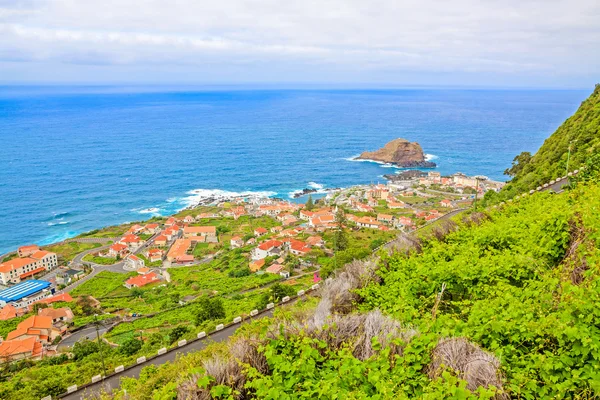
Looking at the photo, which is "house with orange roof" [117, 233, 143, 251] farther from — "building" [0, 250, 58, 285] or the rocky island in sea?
the rocky island in sea

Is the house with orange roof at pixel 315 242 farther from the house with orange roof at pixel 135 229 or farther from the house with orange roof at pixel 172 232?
the house with orange roof at pixel 135 229

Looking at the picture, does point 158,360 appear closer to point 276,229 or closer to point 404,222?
point 276,229

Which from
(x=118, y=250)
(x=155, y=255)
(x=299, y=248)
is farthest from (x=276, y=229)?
(x=118, y=250)

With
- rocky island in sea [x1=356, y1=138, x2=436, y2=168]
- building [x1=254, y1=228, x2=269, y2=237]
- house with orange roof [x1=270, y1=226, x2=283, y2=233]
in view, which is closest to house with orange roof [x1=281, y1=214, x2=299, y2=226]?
house with orange roof [x1=270, y1=226, x2=283, y2=233]

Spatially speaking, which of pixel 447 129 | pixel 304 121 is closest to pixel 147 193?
pixel 304 121

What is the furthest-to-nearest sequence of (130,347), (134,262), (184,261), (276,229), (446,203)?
(446,203) → (276,229) → (184,261) → (134,262) → (130,347)

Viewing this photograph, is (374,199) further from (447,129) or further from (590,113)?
(447,129)
